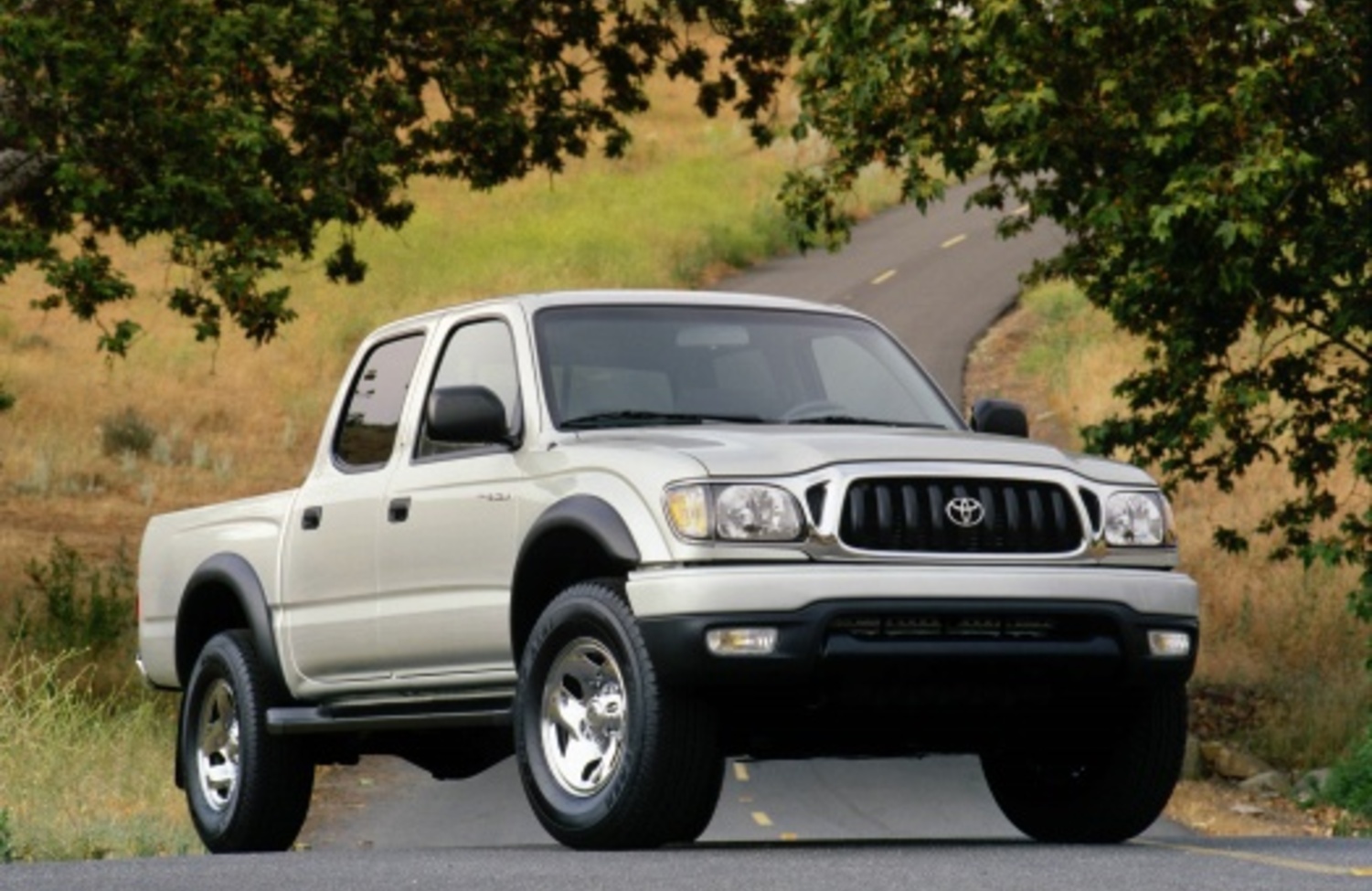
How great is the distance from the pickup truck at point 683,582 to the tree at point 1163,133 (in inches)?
340

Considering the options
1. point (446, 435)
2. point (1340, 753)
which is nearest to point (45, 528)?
point (1340, 753)

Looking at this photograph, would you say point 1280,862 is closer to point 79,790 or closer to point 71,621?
point 79,790

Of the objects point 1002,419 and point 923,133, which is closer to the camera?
point 1002,419

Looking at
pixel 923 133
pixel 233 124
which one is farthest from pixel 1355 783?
pixel 233 124

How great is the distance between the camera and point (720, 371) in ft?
35.4

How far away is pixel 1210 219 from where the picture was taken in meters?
19.4

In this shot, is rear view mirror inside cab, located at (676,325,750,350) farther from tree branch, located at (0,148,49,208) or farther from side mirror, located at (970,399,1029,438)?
tree branch, located at (0,148,49,208)

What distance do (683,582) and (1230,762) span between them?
15604 mm

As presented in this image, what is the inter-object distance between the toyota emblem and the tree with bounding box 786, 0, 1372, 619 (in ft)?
32.1

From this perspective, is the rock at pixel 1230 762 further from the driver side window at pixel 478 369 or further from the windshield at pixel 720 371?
the driver side window at pixel 478 369

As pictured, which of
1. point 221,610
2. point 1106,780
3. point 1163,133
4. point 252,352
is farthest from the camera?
point 252,352

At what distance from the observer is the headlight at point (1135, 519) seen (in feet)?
32.5

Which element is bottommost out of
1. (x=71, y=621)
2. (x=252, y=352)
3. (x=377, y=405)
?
(x=252, y=352)

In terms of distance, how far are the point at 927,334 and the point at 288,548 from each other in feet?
119
